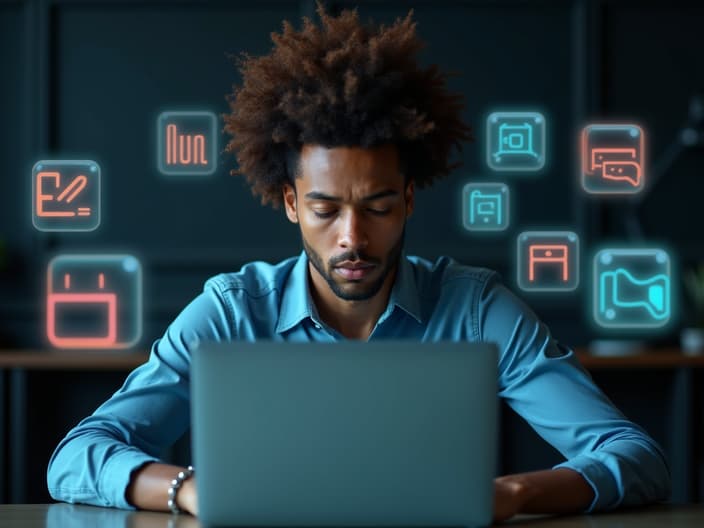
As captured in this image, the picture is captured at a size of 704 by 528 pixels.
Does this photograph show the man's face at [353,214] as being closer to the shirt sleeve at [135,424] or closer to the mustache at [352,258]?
the mustache at [352,258]

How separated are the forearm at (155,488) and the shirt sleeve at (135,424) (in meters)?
0.01

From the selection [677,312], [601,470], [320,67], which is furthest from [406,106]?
[677,312]

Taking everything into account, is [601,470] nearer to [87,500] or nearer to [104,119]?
[87,500]

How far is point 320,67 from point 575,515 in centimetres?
84

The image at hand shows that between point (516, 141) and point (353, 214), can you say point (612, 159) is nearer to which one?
point (516, 141)

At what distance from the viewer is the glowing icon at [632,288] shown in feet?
11.0

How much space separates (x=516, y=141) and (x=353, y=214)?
194 centimetres

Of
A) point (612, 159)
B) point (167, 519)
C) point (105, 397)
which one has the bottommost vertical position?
point (105, 397)

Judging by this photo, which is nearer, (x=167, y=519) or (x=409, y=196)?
(x=167, y=519)

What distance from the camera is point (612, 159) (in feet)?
11.2

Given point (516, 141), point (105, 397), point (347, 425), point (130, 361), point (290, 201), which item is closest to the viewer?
point (347, 425)

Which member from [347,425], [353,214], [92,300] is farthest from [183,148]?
[347,425]

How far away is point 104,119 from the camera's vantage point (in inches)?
135

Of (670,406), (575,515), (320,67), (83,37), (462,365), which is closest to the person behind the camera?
(462,365)
